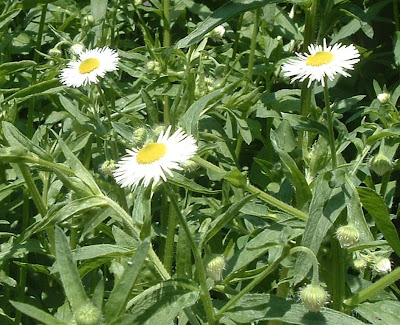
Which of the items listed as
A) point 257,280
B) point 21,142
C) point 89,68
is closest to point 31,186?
point 21,142

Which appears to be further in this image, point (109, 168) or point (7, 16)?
point (7, 16)

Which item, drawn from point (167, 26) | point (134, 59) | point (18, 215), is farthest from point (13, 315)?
point (167, 26)

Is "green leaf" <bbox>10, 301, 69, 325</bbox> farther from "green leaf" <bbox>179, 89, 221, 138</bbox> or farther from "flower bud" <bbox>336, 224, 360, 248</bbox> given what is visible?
"flower bud" <bbox>336, 224, 360, 248</bbox>

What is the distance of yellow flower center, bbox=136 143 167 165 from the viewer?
1.60 meters

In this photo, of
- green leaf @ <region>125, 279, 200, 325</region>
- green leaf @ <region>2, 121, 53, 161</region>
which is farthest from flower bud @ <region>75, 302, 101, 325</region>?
green leaf @ <region>2, 121, 53, 161</region>

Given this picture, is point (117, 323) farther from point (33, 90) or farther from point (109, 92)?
point (109, 92)

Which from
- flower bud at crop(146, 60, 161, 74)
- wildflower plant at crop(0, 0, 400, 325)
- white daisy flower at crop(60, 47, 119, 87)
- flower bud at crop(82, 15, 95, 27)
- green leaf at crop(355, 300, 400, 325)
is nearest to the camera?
wildflower plant at crop(0, 0, 400, 325)

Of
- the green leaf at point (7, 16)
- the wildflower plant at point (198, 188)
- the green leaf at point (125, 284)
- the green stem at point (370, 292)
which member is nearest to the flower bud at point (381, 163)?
the wildflower plant at point (198, 188)

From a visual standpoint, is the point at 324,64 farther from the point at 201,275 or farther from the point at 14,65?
the point at 14,65

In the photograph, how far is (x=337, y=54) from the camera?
2.03 meters

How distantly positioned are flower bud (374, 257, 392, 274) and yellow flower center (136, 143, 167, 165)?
2.80 feet

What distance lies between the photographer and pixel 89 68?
237 centimetres

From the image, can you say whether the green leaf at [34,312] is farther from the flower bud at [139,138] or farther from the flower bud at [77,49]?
the flower bud at [77,49]

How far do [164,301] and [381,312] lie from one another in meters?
0.65
